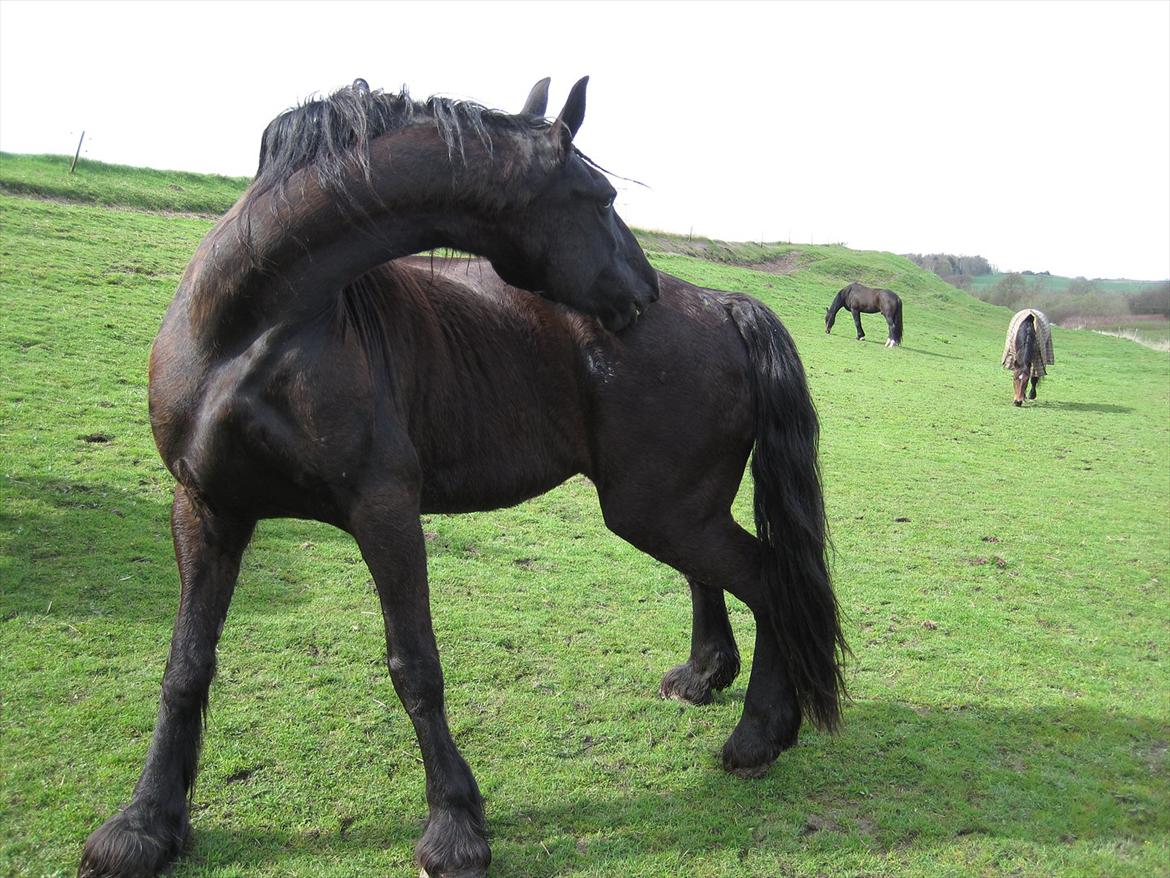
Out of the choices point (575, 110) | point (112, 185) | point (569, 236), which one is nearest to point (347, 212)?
point (569, 236)

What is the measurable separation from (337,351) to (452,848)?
1763mm

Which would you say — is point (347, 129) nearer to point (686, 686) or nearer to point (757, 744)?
point (757, 744)

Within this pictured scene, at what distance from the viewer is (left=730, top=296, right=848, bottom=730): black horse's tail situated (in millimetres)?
3984

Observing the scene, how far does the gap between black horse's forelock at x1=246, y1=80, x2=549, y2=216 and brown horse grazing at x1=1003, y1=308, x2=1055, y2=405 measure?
57.3 feet

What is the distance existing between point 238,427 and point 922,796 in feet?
10.7

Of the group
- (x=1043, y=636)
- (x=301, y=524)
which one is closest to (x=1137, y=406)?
(x=1043, y=636)

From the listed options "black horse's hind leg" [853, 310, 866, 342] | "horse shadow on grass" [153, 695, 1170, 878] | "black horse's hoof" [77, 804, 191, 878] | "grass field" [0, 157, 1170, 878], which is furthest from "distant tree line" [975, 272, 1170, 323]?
"black horse's hoof" [77, 804, 191, 878]

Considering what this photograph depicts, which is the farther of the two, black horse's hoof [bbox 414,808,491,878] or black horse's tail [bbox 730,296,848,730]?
black horse's tail [bbox 730,296,848,730]

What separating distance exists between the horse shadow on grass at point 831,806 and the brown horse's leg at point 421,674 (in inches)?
8.0

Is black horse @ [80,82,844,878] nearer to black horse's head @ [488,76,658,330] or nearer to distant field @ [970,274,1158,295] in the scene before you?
black horse's head @ [488,76,658,330]

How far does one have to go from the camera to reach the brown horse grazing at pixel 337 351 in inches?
117

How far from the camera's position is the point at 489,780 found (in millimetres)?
3803

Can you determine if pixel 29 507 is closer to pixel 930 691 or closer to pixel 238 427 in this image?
pixel 238 427

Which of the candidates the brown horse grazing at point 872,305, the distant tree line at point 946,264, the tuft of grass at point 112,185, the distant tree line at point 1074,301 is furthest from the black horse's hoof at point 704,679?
the distant tree line at point 946,264
